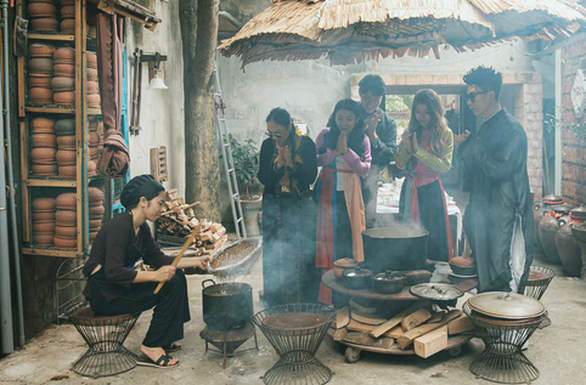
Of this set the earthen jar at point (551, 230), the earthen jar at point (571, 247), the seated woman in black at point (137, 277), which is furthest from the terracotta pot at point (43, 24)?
the earthen jar at point (551, 230)

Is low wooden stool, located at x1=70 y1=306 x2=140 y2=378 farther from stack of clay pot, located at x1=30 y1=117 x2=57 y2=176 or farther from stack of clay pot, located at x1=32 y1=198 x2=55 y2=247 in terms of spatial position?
stack of clay pot, located at x1=30 y1=117 x2=57 y2=176

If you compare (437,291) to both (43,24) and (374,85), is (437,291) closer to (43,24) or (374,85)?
(374,85)

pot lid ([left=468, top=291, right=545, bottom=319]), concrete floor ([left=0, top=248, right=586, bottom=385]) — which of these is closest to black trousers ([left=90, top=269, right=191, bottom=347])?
concrete floor ([left=0, top=248, right=586, bottom=385])

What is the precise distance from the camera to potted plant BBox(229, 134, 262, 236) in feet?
35.6

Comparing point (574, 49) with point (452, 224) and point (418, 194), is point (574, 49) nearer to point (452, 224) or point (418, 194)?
point (452, 224)

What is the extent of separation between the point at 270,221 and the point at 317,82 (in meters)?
6.52

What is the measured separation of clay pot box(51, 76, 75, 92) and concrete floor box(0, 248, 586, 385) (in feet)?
7.42

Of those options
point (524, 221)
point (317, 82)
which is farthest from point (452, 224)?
point (317, 82)

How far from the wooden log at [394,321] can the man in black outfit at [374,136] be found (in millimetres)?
1160

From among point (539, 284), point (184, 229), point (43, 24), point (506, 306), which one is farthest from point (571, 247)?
point (43, 24)

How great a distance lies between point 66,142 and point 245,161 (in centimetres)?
619

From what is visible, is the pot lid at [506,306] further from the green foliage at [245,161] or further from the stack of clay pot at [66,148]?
the green foliage at [245,161]

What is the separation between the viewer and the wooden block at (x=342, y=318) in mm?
4668

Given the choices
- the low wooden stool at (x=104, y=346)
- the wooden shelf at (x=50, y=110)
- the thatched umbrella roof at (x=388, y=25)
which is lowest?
the low wooden stool at (x=104, y=346)
